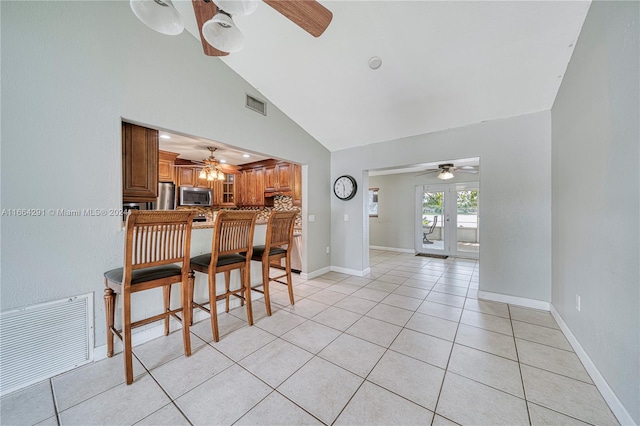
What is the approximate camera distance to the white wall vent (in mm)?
1491

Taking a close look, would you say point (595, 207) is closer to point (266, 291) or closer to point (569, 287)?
point (569, 287)

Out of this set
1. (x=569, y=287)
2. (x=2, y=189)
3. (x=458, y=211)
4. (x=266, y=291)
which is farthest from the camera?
(x=458, y=211)

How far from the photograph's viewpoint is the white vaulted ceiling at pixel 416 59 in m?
1.92

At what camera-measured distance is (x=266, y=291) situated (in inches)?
101

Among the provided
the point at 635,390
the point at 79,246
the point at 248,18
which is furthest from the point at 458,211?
the point at 79,246

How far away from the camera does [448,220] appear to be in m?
6.02

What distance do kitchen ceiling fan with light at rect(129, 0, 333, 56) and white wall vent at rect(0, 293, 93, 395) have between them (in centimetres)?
199

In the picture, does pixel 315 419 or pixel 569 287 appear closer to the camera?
pixel 315 419

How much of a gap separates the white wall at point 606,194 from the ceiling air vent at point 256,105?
3091 mm

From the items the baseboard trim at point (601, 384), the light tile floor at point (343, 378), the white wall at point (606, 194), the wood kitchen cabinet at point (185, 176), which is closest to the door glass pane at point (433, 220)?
the light tile floor at point (343, 378)

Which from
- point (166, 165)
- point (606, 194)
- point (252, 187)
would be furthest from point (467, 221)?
point (166, 165)

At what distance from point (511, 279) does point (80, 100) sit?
4.65m

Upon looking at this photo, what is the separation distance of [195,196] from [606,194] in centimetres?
603

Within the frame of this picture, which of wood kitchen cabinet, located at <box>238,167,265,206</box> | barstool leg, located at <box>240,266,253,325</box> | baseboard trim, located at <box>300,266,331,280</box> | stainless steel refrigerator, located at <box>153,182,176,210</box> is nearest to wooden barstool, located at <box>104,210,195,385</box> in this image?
barstool leg, located at <box>240,266,253,325</box>
